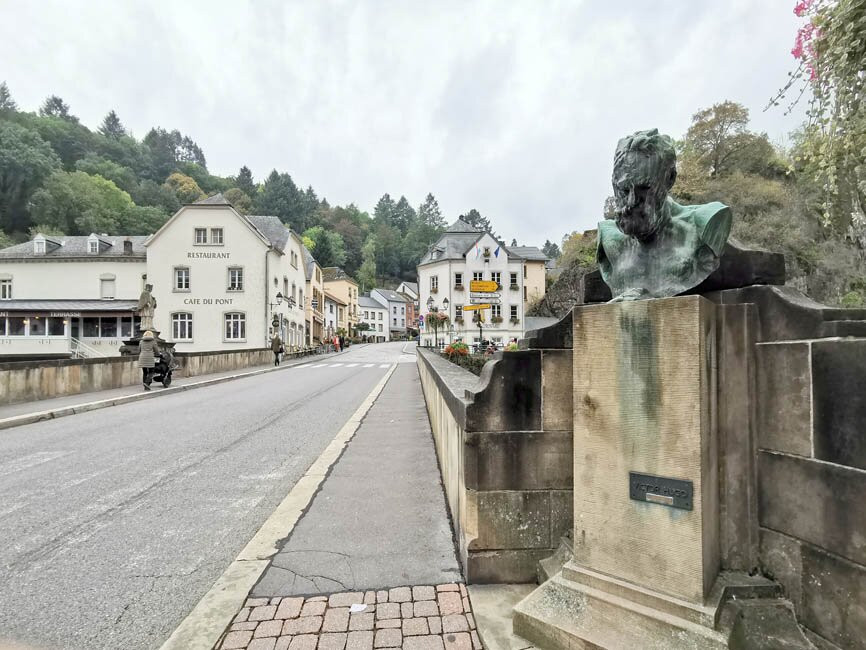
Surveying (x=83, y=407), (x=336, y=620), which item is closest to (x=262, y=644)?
(x=336, y=620)

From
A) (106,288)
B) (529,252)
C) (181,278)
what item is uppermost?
(529,252)

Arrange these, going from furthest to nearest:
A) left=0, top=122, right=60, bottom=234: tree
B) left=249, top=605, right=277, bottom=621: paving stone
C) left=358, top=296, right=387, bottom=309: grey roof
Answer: left=358, top=296, right=387, bottom=309: grey roof, left=0, top=122, right=60, bottom=234: tree, left=249, top=605, right=277, bottom=621: paving stone

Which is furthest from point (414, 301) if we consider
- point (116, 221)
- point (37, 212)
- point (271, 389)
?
point (271, 389)

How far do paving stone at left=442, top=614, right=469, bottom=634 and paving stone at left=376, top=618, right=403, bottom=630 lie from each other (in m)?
0.24

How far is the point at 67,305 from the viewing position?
36.7m

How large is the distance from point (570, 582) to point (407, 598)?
94 cm

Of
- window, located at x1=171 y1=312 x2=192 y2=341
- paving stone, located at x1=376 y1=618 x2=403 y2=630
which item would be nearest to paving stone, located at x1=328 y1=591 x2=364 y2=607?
paving stone, located at x1=376 y1=618 x2=403 y2=630

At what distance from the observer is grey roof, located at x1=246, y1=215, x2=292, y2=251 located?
37719 mm

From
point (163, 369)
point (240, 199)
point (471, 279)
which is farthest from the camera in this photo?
point (240, 199)

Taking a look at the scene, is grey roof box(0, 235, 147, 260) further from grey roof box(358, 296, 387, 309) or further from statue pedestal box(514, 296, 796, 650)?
grey roof box(358, 296, 387, 309)

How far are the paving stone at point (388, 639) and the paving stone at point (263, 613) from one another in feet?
2.03

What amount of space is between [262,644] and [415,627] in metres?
0.76

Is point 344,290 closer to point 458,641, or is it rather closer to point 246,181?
point 246,181

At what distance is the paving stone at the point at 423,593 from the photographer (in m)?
2.64
